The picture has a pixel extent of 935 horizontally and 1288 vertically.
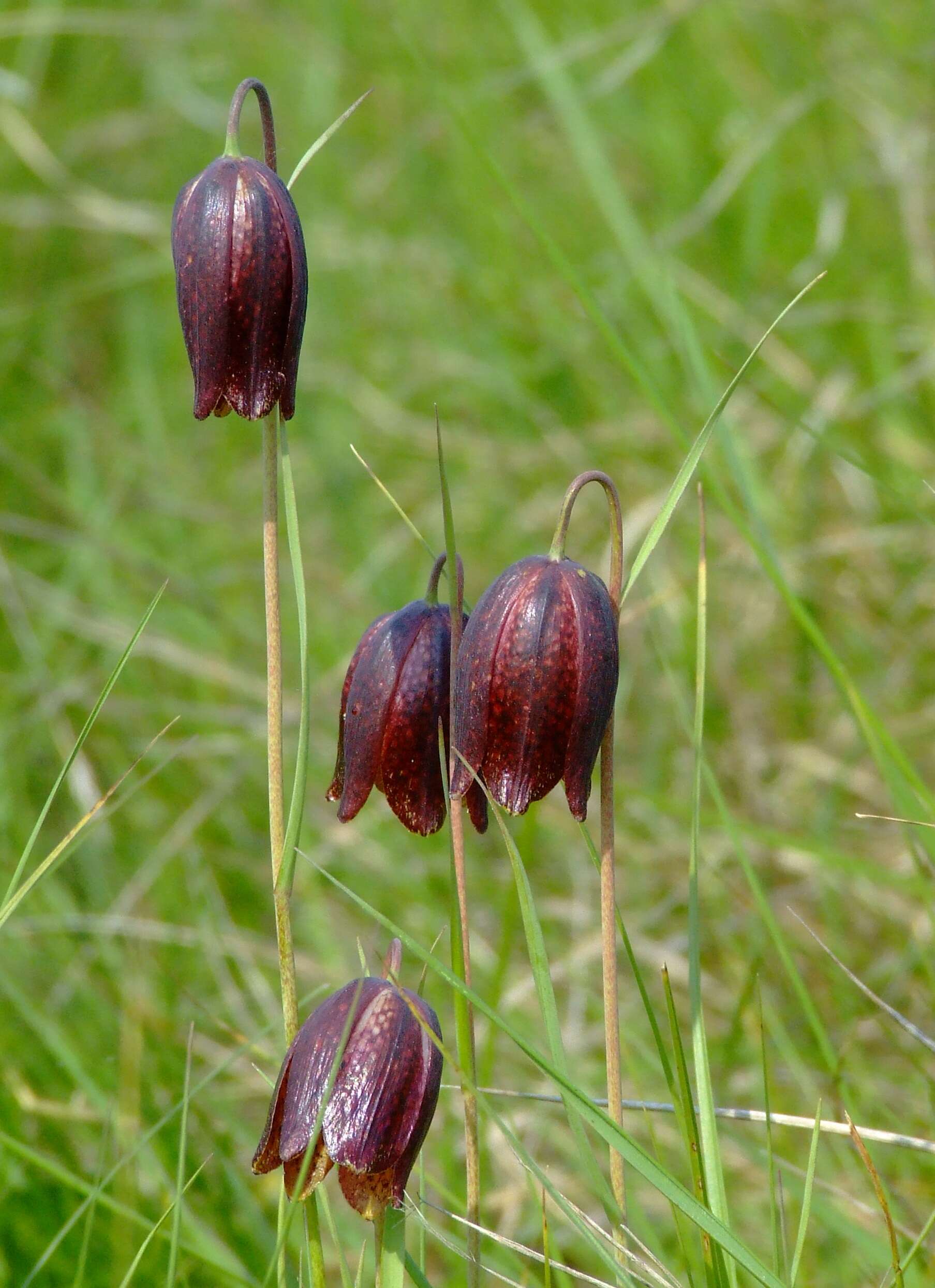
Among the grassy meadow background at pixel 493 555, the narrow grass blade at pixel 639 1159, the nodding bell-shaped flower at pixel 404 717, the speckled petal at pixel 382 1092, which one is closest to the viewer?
the narrow grass blade at pixel 639 1159

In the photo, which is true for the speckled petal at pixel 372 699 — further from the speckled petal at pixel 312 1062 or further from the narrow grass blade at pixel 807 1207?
the narrow grass blade at pixel 807 1207

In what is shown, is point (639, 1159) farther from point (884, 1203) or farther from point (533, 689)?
point (533, 689)

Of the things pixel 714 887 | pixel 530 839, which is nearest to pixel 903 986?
→ pixel 714 887

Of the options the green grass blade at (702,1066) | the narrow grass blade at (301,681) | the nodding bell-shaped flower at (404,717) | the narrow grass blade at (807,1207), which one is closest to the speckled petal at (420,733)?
the nodding bell-shaped flower at (404,717)

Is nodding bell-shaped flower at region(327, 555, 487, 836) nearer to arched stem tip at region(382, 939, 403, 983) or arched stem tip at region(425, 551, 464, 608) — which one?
arched stem tip at region(425, 551, 464, 608)

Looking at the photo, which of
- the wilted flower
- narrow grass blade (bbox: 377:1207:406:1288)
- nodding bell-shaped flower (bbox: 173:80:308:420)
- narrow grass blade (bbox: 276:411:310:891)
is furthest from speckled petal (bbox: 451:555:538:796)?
narrow grass blade (bbox: 377:1207:406:1288)

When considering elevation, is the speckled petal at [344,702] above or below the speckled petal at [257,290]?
below
